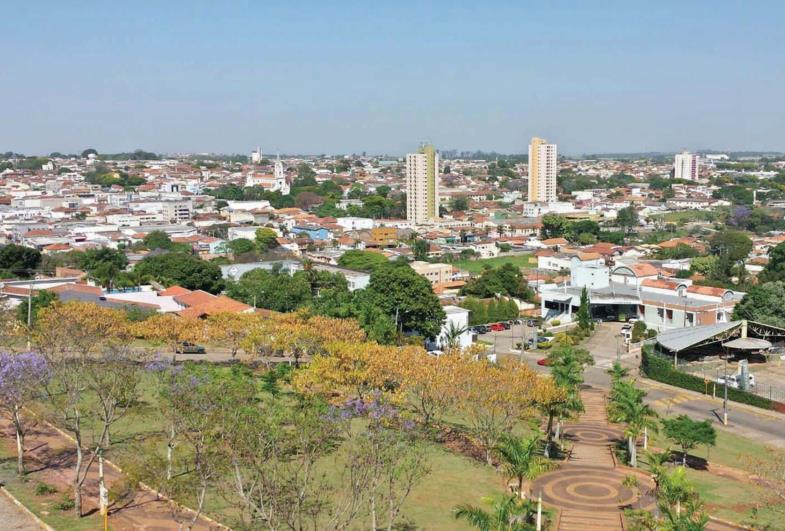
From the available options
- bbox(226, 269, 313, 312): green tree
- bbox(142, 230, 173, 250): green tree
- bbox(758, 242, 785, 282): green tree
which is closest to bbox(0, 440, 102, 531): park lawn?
bbox(226, 269, 313, 312): green tree

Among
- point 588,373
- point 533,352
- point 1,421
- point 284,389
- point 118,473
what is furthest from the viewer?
point 533,352

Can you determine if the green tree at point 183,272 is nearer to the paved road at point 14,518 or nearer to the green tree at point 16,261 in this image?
the green tree at point 16,261

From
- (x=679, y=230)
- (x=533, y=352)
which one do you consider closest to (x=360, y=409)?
(x=533, y=352)

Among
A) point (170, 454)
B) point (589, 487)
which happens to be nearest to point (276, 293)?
point (589, 487)

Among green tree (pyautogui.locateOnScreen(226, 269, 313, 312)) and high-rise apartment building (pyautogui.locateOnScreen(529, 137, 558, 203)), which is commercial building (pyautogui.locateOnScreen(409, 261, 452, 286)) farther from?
high-rise apartment building (pyautogui.locateOnScreen(529, 137, 558, 203))

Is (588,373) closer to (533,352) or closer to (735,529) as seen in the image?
(533,352)

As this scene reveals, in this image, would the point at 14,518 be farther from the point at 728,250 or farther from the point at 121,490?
the point at 728,250

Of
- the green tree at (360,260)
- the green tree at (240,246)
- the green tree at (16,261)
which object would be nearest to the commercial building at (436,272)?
the green tree at (360,260)

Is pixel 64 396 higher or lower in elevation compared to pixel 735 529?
higher
